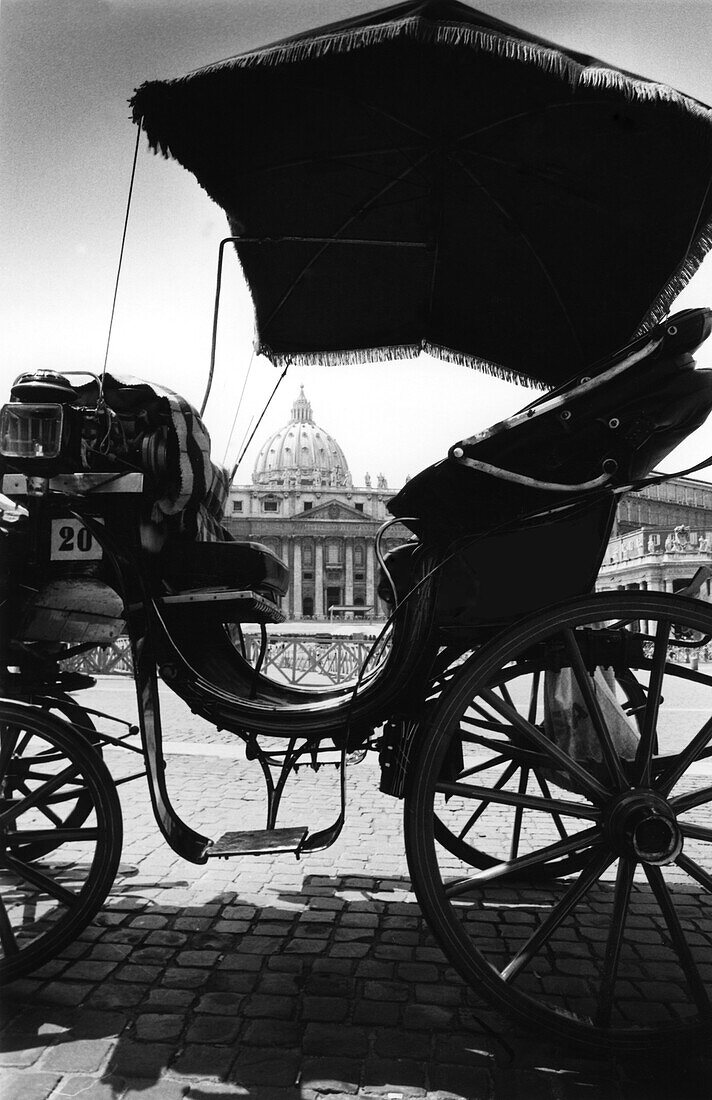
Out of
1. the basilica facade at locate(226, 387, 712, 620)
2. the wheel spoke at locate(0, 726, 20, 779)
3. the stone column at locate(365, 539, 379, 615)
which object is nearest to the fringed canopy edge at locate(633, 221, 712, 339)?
the wheel spoke at locate(0, 726, 20, 779)

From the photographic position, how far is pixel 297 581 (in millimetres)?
80188

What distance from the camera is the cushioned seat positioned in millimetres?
2842

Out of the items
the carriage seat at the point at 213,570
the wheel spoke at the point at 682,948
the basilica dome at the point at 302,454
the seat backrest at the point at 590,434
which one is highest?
the basilica dome at the point at 302,454

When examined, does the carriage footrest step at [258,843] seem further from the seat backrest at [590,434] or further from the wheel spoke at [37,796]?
the seat backrest at [590,434]

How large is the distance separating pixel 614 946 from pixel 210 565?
1803 millimetres

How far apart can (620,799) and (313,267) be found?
9.03ft

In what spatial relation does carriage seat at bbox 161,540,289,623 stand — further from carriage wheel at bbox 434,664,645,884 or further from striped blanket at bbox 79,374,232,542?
carriage wheel at bbox 434,664,645,884

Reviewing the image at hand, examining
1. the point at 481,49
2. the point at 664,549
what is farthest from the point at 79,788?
the point at 664,549

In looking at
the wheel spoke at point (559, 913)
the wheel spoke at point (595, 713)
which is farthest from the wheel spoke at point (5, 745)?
the wheel spoke at point (595, 713)

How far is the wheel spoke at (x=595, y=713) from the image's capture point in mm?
2227

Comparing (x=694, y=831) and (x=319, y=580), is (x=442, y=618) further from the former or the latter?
(x=319, y=580)

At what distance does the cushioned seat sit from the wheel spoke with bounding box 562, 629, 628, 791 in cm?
120

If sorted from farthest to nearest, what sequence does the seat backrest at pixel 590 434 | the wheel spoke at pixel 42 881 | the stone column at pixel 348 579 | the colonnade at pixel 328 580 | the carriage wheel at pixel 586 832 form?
1. the stone column at pixel 348 579
2. the colonnade at pixel 328 580
3. the wheel spoke at pixel 42 881
4. the seat backrest at pixel 590 434
5. the carriage wheel at pixel 586 832

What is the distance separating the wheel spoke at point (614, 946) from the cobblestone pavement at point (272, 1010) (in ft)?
0.50
